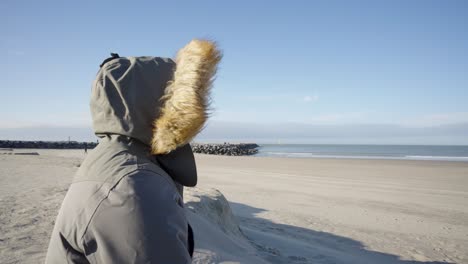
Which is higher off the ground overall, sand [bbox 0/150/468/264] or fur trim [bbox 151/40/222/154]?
fur trim [bbox 151/40/222/154]

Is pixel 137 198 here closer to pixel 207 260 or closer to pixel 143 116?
pixel 143 116

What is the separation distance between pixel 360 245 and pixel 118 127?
6941mm

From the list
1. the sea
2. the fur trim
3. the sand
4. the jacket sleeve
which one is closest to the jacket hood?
the fur trim

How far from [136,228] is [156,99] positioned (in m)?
0.58

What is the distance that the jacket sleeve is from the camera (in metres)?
1.22

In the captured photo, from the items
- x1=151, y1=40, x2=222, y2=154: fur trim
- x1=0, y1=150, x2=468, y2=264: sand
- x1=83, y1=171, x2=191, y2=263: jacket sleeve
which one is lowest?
x1=0, y1=150, x2=468, y2=264: sand

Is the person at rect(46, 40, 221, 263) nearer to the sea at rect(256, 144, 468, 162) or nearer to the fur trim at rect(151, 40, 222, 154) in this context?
the fur trim at rect(151, 40, 222, 154)

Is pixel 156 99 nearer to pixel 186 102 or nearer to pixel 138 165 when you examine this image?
pixel 186 102

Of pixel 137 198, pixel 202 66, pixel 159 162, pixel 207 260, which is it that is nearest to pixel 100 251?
pixel 137 198

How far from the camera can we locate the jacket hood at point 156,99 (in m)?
1.47

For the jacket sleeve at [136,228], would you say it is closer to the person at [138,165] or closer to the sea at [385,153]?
the person at [138,165]

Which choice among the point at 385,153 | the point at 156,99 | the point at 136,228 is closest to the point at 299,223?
the point at 156,99

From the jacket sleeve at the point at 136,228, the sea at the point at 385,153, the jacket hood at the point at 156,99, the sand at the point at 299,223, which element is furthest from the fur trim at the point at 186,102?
the sea at the point at 385,153

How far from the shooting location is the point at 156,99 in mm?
1554
